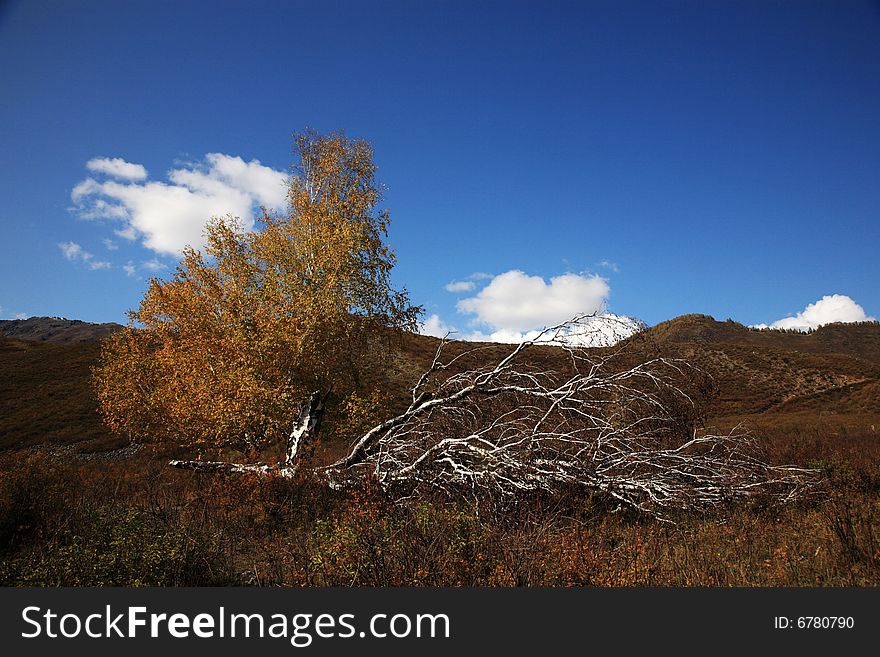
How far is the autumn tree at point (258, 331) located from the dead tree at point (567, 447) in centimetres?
191

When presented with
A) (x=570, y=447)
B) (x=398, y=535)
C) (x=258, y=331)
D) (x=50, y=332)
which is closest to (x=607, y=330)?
(x=570, y=447)

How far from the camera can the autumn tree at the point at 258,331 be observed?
13.4 m

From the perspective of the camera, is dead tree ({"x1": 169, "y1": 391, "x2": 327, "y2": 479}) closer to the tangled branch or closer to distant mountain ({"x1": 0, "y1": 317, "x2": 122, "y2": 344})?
the tangled branch

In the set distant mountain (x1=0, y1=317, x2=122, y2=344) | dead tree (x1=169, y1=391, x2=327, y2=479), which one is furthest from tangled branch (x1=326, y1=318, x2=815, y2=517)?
distant mountain (x1=0, y1=317, x2=122, y2=344)

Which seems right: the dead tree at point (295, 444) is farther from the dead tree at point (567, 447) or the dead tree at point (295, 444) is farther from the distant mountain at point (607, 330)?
the distant mountain at point (607, 330)

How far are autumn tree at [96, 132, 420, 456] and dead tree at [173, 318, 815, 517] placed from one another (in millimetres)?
1910

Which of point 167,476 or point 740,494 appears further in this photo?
point 167,476

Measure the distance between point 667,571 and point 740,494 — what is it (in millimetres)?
4281

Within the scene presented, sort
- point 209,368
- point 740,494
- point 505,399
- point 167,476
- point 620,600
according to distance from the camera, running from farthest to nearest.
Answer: point 167,476, point 209,368, point 505,399, point 740,494, point 620,600

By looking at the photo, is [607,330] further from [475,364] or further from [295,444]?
[475,364]

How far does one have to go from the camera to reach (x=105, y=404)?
49.4 feet

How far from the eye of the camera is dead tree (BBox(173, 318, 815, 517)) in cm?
916

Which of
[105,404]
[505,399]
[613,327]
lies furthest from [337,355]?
[613,327]

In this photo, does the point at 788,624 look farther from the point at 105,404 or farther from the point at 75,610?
the point at 105,404
